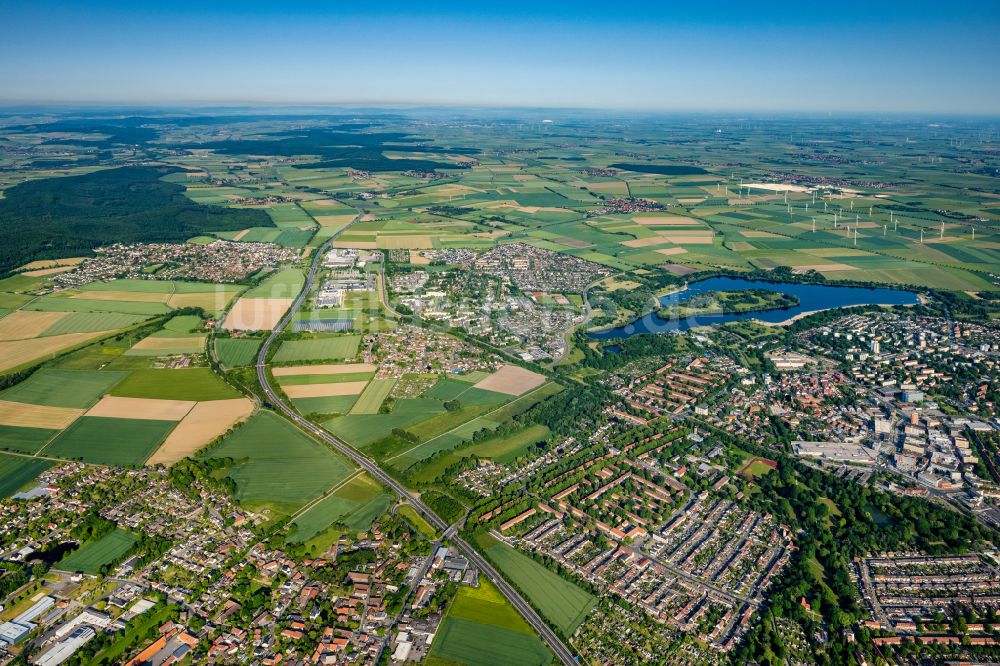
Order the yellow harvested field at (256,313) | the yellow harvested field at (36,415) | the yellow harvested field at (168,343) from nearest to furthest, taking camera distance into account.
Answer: the yellow harvested field at (36,415)
the yellow harvested field at (168,343)
the yellow harvested field at (256,313)

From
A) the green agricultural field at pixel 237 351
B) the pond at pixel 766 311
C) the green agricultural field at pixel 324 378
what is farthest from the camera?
the pond at pixel 766 311

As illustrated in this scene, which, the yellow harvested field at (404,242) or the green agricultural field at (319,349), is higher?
the yellow harvested field at (404,242)

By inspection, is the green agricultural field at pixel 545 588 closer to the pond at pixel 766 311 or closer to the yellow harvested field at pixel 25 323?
the pond at pixel 766 311

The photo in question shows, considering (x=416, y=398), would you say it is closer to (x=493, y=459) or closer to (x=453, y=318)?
(x=493, y=459)

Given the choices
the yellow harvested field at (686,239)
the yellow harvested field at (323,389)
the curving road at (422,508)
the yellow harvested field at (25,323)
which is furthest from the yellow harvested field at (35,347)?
the yellow harvested field at (686,239)

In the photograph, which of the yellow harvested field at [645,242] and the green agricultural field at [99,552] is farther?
the yellow harvested field at [645,242]

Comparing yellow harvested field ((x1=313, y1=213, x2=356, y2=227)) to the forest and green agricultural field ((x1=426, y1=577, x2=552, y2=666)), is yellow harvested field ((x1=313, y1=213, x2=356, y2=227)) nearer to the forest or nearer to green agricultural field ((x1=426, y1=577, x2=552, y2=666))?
the forest
